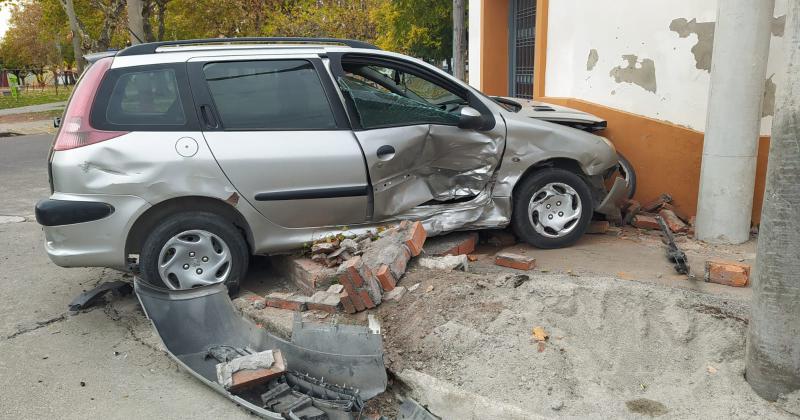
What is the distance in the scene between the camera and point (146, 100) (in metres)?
4.70

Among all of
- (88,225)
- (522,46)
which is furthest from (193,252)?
(522,46)

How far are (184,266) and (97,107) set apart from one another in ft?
4.26

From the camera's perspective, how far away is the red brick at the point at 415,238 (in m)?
4.90

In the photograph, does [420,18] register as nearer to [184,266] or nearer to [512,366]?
[184,266]

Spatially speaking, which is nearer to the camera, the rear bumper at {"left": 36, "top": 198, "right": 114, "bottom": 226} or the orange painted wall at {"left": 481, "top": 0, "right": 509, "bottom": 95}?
the rear bumper at {"left": 36, "top": 198, "right": 114, "bottom": 226}

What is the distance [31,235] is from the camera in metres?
7.24

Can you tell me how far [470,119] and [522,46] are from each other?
21.5ft

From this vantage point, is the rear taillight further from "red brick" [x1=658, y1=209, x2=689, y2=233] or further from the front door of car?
"red brick" [x1=658, y1=209, x2=689, y2=233]

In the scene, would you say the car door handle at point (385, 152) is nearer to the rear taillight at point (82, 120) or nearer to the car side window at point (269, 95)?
the car side window at point (269, 95)

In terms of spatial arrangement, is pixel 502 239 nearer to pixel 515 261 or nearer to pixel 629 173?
pixel 515 261

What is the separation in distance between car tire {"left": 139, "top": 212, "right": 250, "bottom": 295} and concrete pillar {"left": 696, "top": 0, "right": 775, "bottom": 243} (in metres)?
4.38

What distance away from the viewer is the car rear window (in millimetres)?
4598

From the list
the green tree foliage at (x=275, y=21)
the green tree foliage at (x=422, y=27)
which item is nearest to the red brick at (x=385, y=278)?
the green tree foliage at (x=422, y=27)

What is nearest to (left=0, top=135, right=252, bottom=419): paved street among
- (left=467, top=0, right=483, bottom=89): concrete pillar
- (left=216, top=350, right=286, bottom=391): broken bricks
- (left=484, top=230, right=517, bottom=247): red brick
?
(left=216, top=350, right=286, bottom=391): broken bricks
